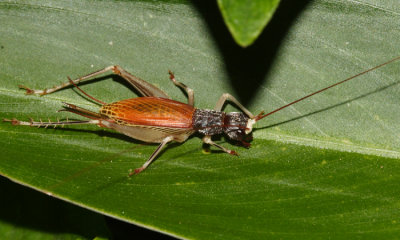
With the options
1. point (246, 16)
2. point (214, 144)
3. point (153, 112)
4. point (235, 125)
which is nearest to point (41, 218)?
point (153, 112)

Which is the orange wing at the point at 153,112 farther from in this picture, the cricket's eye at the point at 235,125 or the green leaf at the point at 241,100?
the cricket's eye at the point at 235,125

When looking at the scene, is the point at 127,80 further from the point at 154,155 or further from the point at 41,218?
the point at 41,218

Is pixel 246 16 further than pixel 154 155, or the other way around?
pixel 154 155

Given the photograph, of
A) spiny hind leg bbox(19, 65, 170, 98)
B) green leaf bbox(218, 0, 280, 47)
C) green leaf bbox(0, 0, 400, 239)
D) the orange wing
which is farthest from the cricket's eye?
green leaf bbox(218, 0, 280, 47)

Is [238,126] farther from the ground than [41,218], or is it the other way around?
[238,126]

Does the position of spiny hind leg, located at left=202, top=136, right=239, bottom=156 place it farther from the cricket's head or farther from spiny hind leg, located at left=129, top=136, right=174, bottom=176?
spiny hind leg, located at left=129, top=136, right=174, bottom=176

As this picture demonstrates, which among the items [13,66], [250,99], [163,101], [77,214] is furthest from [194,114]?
[13,66]
